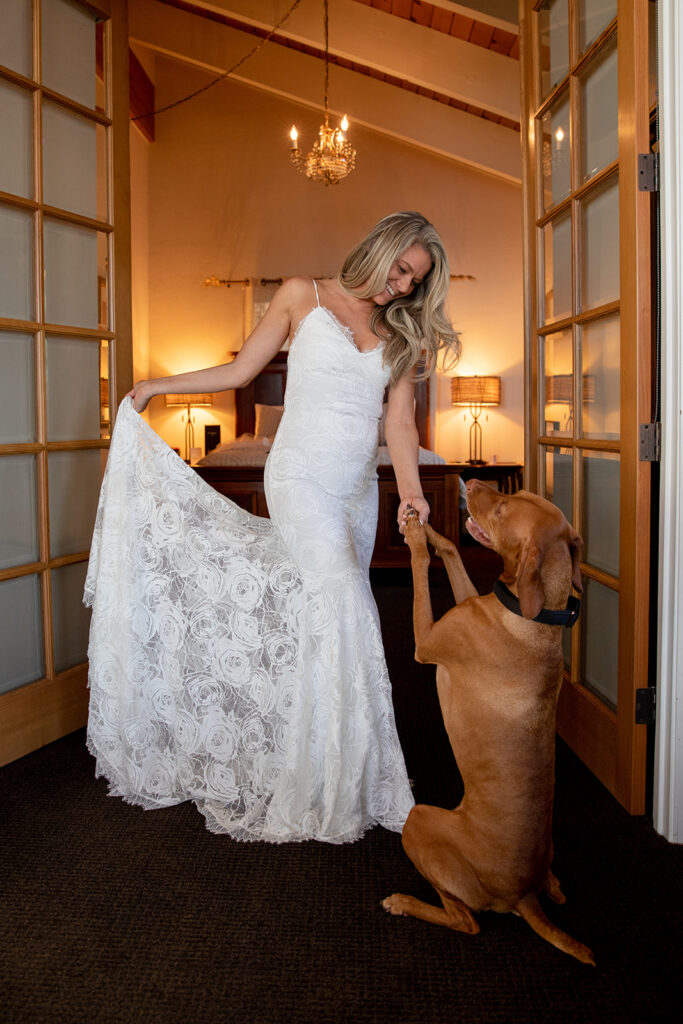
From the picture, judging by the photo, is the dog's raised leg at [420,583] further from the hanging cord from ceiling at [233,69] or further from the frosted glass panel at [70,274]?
the hanging cord from ceiling at [233,69]

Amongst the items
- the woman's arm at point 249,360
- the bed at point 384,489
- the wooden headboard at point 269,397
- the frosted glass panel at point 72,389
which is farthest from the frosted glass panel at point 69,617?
the wooden headboard at point 269,397

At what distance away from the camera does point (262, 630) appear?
2203mm

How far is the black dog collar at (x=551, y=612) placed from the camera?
1623 mm

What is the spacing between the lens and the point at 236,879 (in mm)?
1942

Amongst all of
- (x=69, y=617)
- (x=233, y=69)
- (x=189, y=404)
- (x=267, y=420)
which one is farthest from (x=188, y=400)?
(x=69, y=617)

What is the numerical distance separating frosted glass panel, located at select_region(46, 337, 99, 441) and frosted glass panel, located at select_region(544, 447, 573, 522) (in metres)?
1.74

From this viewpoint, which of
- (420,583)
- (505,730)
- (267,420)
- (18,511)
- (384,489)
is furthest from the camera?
(267,420)

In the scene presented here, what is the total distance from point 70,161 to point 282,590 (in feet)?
5.92

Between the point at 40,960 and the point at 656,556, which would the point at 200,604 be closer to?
the point at 40,960

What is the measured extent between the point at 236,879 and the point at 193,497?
1072 millimetres

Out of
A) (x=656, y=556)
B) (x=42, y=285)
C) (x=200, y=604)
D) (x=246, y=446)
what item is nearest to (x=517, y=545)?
(x=656, y=556)

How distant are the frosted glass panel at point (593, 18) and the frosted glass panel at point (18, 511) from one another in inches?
90.8

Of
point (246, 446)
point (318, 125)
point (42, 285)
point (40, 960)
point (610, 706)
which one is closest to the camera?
point (40, 960)

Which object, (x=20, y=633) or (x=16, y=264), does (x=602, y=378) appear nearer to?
(x=16, y=264)
